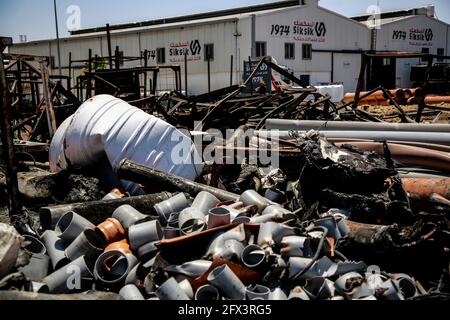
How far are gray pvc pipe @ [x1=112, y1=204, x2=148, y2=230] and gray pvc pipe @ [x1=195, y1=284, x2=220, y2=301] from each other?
0.85m

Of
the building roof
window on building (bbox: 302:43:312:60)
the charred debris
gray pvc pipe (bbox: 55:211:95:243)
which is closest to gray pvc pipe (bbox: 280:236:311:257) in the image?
the charred debris

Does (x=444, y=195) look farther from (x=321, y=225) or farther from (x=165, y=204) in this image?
(x=165, y=204)

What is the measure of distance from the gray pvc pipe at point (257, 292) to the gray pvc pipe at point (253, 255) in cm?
15

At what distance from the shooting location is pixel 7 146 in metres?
3.59

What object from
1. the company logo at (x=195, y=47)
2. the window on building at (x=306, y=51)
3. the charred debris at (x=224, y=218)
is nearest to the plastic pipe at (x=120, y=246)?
the charred debris at (x=224, y=218)

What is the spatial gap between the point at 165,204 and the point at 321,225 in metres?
1.15

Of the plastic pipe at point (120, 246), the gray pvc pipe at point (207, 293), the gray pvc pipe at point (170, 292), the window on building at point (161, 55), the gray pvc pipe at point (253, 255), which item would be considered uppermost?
the window on building at point (161, 55)

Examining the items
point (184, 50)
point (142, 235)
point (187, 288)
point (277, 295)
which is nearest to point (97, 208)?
point (142, 235)

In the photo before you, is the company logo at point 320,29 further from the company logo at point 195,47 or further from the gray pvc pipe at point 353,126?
the gray pvc pipe at point 353,126

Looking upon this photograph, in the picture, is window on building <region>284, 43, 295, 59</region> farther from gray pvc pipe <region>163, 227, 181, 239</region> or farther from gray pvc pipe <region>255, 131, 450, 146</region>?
gray pvc pipe <region>163, 227, 181, 239</region>

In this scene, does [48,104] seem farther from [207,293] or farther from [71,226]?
[207,293]

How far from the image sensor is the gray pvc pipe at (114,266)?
116 inches
